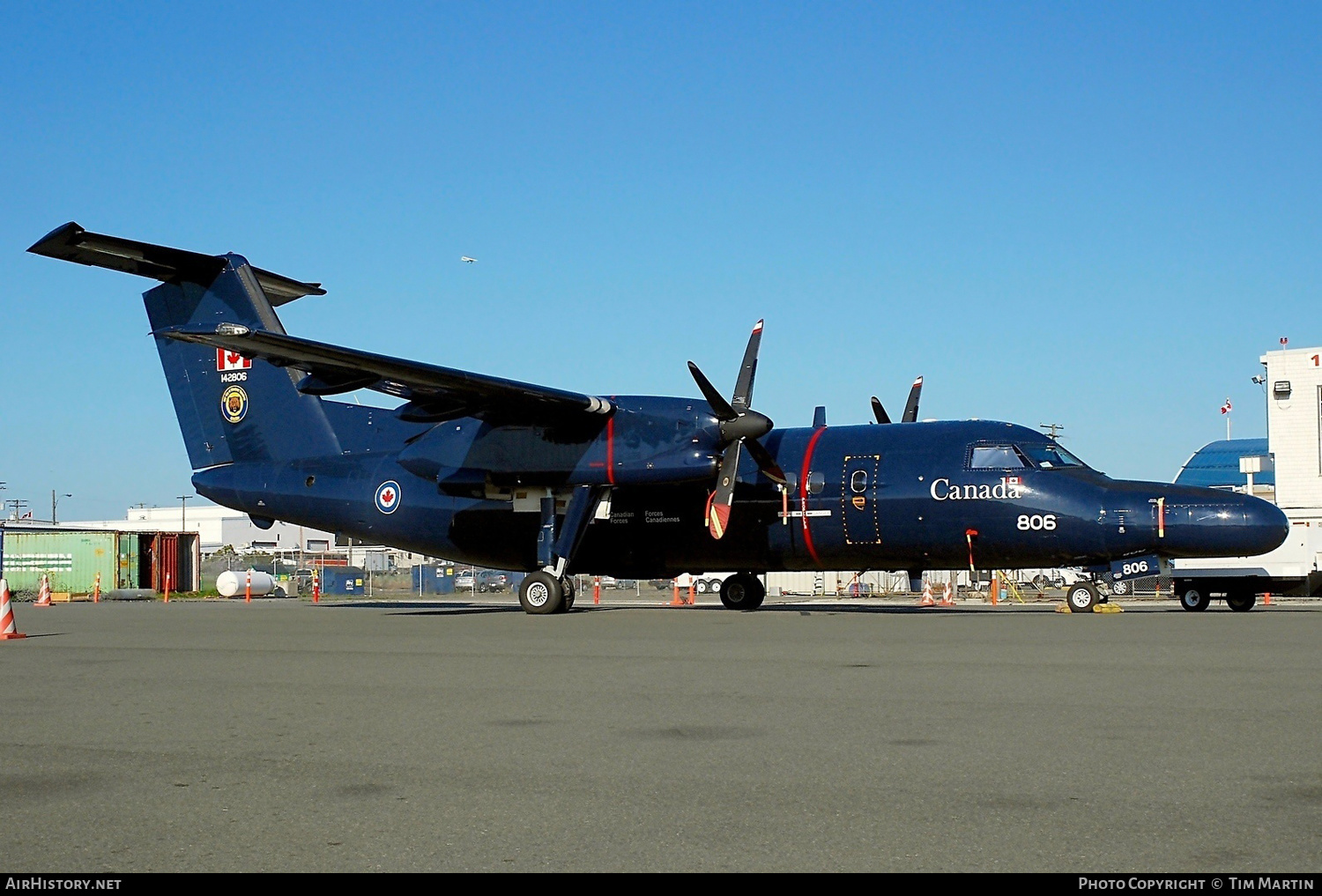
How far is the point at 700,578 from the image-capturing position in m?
64.8

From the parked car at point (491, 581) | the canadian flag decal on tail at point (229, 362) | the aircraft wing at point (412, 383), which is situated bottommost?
the parked car at point (491, 581)

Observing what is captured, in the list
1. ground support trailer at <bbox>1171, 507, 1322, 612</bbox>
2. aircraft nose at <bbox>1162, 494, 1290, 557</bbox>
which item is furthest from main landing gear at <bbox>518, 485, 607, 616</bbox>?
ground support trailer at <bbox>1171, 507, 1322, 612</bbox>

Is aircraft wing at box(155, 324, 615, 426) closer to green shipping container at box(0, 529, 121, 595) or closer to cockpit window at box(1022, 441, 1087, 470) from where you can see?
cockpit window at box(1022, 441, 1087, 470)

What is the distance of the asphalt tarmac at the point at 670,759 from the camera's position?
5.05 metres

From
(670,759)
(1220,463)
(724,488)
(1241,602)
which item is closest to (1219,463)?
(1220,463)

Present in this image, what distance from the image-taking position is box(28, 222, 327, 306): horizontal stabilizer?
23.8 metres

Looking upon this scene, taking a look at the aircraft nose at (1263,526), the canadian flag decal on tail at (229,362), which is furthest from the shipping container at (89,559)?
the aircraft nose at (1263,526)

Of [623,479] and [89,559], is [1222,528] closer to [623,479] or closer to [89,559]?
[623,479]

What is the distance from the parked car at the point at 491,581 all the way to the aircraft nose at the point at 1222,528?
40.2 meters

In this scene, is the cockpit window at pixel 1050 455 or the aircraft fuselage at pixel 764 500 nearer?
the aircraft fuselage at pixel 764 500

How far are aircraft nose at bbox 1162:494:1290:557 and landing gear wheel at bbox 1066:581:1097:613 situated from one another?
2527mm

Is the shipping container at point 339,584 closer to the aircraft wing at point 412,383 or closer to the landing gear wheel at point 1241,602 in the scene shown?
the aircraft wing at point 412,383

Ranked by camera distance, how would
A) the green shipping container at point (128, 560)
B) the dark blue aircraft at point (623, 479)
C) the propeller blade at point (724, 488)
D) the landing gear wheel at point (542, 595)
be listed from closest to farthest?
the dark blue aircraft at point (623, 479), the propeller blade at point (724, 488), the landing gear wheel at point (542, 595), the green shipping container at point (128, 560)

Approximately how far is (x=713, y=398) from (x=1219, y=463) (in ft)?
252
